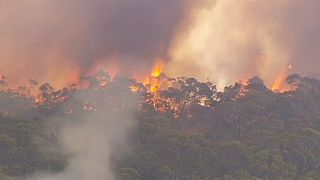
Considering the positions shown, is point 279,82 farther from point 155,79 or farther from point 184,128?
point 184,128

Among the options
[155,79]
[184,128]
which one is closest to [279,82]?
[155,79]

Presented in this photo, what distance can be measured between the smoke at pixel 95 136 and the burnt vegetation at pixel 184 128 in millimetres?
234

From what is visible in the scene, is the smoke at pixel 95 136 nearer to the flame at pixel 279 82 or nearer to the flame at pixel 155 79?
the flame at pixel 155 79

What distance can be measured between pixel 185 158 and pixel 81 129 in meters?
9.33

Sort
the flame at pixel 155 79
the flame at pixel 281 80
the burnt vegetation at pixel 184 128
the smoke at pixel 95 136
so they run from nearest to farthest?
the smoke at pixel 95 136 < the burnt vegetation at pixel 184 128 < the flame at pixel 155 79 < the flame at pixel 281 80

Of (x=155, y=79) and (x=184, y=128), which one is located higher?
(x=155, y=79)

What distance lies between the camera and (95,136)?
4303 cm

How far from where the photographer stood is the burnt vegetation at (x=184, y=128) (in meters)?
38.3

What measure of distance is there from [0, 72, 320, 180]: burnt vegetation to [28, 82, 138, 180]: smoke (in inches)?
9.2

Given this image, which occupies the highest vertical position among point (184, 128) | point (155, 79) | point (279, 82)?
point (279, 82)

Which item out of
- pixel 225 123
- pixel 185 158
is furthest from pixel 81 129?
pixel 225 123

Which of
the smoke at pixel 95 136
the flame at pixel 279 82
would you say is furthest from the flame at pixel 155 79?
the flame at pixel 279 82

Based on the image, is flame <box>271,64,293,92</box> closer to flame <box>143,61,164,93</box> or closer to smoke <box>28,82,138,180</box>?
flame <box>143,61,164,93</box>

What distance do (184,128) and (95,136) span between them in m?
13.5
